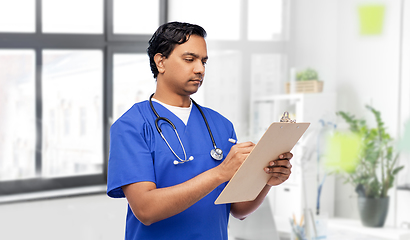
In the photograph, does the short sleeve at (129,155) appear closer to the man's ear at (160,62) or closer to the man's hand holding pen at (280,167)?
the man's ear at (160,62)

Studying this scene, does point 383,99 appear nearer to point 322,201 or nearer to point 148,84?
point 322,201

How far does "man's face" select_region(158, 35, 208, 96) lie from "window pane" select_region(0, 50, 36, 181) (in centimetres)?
220

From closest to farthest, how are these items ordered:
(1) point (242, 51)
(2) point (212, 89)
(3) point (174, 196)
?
(3) point (174, 196) → (1) point (242, 51) → (2) point (212, 89)

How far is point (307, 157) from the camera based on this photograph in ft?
8.77

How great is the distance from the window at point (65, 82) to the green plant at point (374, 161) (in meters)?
1.76

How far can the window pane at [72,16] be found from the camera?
3.10 meters

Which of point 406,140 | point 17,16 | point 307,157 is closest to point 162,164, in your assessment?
point 406,140

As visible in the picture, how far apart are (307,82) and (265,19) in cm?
55

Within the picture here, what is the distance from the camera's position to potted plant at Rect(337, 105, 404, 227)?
92.4 inches

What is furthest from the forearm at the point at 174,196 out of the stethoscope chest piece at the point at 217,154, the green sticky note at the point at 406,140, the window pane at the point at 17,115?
the window pane at the point at 17,115

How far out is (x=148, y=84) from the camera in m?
3.53

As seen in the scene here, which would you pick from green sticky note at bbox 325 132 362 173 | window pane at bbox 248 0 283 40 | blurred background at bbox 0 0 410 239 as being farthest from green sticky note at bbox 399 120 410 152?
window pane at bbox 248 0 283 40

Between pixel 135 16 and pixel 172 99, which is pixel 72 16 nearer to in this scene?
pixel 135 16

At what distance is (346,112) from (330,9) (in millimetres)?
639
